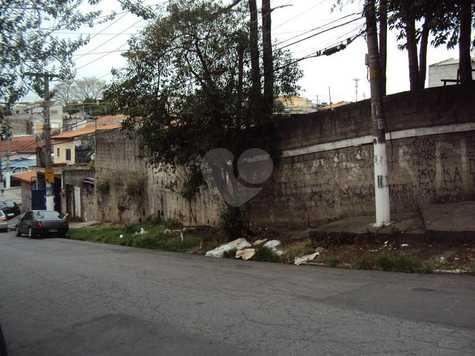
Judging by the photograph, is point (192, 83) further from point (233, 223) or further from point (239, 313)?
point (239, 313)

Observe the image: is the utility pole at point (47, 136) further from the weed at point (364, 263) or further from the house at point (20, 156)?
the house at point (20, 156)

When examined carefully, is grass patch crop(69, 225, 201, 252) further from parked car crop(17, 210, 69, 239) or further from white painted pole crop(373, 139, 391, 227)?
white painted pole crop(373, 139, 391, 227)

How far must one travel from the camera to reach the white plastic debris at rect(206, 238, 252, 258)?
15.7 metres

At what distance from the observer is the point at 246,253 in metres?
14.8

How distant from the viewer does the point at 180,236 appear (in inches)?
786

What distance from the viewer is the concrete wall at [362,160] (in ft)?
43.9

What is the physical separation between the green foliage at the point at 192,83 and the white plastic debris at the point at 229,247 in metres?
2.93

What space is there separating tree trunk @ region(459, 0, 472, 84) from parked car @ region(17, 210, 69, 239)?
817 inches

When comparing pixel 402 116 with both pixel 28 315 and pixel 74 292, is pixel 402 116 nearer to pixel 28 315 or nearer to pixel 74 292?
pixel 74 292

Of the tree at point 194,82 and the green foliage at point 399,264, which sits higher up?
the tree at point 194,82

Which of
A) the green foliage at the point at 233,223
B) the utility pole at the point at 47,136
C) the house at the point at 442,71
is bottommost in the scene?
the green foliage at the point at 233,223

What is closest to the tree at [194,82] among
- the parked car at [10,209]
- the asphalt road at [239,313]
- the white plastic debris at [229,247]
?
the white plastic debris at [229,247]

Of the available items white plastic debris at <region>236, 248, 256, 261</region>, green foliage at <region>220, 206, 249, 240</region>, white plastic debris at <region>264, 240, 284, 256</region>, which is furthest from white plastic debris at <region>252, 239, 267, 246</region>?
green foliage at <region>220, 206, 249, 240</region>

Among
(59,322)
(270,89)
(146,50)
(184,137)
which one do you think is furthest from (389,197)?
(59,322)
